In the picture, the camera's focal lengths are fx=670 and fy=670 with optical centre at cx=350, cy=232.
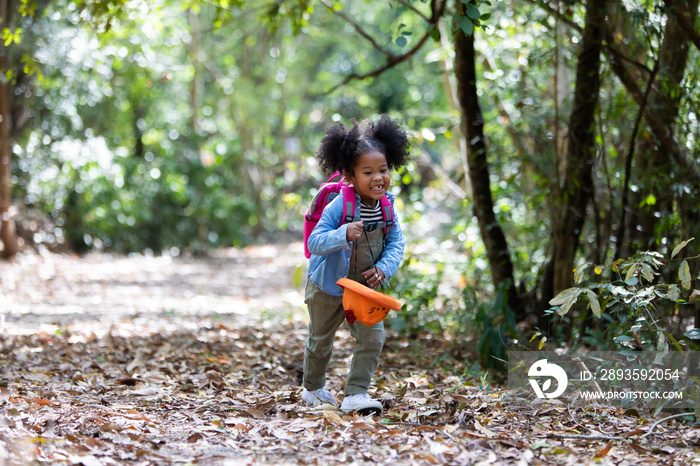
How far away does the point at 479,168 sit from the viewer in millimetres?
5188

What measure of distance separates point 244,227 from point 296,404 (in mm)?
11908

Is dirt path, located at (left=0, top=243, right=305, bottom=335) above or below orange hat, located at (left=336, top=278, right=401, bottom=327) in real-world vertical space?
below

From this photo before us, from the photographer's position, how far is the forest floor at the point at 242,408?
2.82m

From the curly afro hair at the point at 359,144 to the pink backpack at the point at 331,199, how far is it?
108mm

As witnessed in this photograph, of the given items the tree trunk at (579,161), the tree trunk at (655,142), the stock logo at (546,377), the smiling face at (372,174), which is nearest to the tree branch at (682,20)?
the tree trunk at (655,142)

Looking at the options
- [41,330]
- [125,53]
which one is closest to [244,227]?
[125,53]

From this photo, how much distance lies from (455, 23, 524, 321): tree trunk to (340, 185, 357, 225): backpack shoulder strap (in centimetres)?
188

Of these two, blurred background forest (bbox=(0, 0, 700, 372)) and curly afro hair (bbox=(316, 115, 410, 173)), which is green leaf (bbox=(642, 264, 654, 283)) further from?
curly afro hair (bbox=(316, 115, 410, 173))

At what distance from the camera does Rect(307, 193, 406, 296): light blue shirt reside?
3.43 m

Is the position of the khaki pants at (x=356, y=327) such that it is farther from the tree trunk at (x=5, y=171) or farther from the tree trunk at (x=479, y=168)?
the tree trunk at (x=5, y=171)

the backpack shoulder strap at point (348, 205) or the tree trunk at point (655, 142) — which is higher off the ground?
the tree trunk at point (655, 142)

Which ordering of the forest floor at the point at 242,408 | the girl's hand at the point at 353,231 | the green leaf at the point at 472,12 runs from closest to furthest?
the forest floor at the point at 242,408, the girl's hand at the point at 353,231, the green leaf at the point at 472,12

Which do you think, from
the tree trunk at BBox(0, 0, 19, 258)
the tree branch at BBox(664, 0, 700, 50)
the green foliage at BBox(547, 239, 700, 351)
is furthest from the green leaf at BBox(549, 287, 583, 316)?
the tree trunk at BBox(0, 0, 19, 258)

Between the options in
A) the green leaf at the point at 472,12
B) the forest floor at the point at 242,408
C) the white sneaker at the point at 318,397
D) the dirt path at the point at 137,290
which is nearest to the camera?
the forest floor at the point at 242,408
